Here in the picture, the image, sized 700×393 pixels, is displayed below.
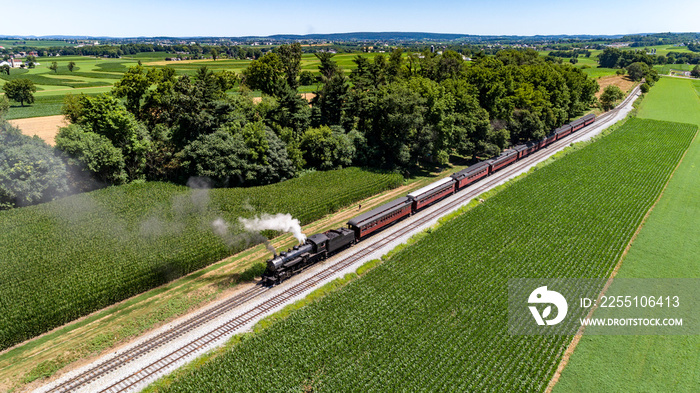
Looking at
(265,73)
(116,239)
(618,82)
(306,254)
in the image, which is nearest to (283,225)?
(306,254)

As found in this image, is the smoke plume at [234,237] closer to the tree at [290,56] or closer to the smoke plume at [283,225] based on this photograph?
the smoke plume at [283,225]

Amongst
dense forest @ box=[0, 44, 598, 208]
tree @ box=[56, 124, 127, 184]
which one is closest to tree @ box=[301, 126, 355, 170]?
dense forest @ box=[0, 44, 598, 208]

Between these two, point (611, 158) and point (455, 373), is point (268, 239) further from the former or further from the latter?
point (611, 158)

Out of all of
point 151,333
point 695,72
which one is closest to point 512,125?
point 151,333

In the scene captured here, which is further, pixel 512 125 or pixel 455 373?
pixel 512 125

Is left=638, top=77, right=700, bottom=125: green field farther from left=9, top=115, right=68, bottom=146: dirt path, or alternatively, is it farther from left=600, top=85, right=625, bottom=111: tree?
left=9, top=115, right=68, bottom=146: dirt path

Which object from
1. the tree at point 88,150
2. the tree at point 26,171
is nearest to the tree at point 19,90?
the tree at point 26,171
